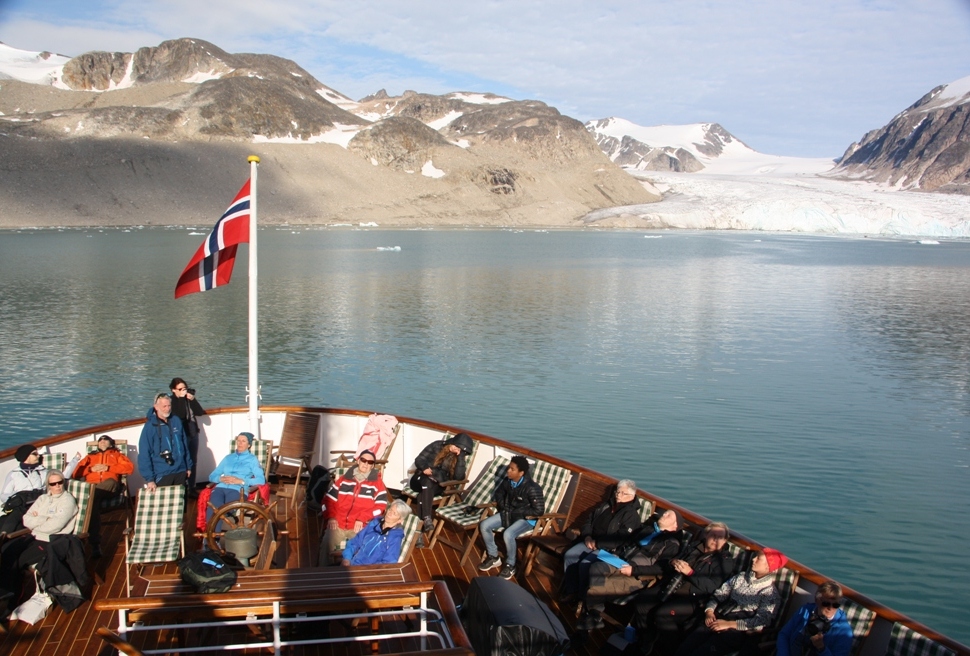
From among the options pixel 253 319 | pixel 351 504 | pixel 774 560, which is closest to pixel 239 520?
pixel 351 504

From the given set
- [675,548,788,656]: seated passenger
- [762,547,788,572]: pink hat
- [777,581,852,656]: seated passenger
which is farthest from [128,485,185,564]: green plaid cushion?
[777,581,852,656]: seated passenger

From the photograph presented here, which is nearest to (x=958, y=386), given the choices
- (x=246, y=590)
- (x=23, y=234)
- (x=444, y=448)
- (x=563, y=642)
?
(x=444, y=448)

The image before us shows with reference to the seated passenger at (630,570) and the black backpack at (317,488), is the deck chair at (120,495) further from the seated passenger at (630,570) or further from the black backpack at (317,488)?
the seated passenger at (630,570)

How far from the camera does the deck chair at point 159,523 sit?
5.97 m

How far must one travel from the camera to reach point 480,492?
710 cm

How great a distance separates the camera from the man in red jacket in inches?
240

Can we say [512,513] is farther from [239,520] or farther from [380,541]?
[239,520]

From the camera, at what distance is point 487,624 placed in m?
4.67

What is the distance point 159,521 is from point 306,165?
11880 cm

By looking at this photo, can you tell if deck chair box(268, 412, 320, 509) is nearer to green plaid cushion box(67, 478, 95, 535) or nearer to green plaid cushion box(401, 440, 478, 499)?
green plaid cushion box(401, 440, 478, 499)

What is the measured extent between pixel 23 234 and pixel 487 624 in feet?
273

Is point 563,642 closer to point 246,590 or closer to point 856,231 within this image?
point 246,590

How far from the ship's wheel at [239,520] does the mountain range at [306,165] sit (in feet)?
315

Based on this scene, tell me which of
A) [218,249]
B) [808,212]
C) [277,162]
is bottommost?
[218,249]
